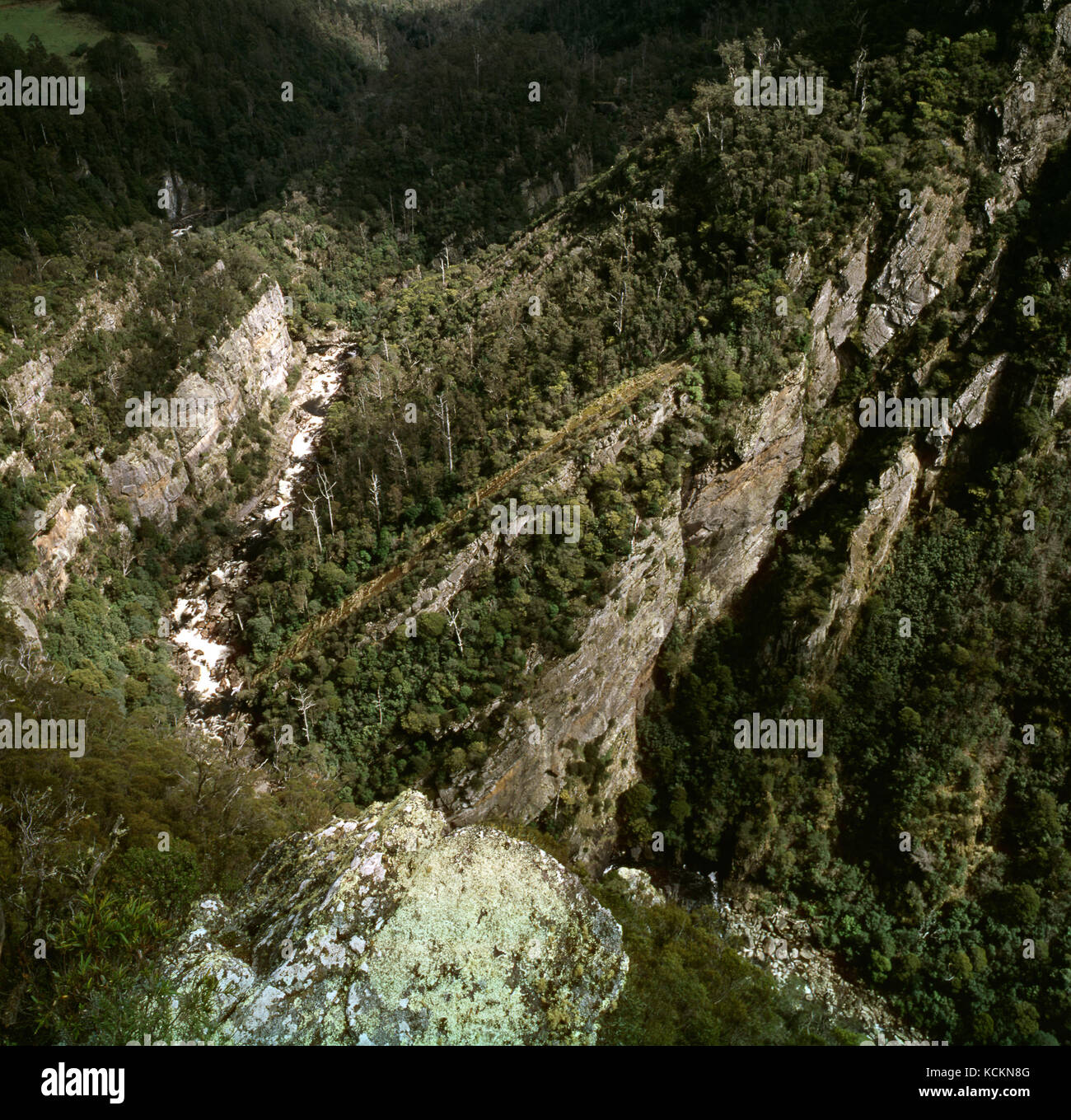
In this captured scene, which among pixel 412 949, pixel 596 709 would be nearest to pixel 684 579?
pixel 596 709

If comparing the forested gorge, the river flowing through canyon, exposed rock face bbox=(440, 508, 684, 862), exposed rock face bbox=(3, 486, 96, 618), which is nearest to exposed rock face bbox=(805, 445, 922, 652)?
the forested gorge

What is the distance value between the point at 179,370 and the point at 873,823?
61616 mm

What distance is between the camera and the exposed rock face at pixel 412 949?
14.3 meters

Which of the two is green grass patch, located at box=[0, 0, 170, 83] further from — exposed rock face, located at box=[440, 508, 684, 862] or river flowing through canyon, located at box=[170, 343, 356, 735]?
exposed rock face, located at box=[440, 508, 684, 862]

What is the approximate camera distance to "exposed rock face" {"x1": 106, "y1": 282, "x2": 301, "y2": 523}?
57750mm

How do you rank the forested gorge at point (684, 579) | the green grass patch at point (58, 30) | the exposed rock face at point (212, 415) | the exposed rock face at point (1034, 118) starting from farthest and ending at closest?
the green grass patch at point (58, 30)
the exposed rock face at point (212, 415)
the exposed rock face at point (1034, 118)
the forested gorge at point (684, 579)

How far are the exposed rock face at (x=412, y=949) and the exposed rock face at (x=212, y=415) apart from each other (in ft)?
159

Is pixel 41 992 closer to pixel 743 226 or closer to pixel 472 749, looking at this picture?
pixel 472 749

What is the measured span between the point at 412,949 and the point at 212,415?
5913cm

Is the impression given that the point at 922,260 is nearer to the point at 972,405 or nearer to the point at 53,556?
the point at 972,405

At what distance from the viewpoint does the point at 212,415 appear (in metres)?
64.1

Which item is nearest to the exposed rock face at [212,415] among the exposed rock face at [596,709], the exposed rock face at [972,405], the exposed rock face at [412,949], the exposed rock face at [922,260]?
the exposed rock face at [596,709]

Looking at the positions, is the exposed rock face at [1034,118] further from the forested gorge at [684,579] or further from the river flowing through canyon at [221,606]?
the river flowing through canyon at [221,606]

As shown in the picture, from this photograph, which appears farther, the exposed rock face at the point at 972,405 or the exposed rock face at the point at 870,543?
the exposed rock face at the point at 972,405
